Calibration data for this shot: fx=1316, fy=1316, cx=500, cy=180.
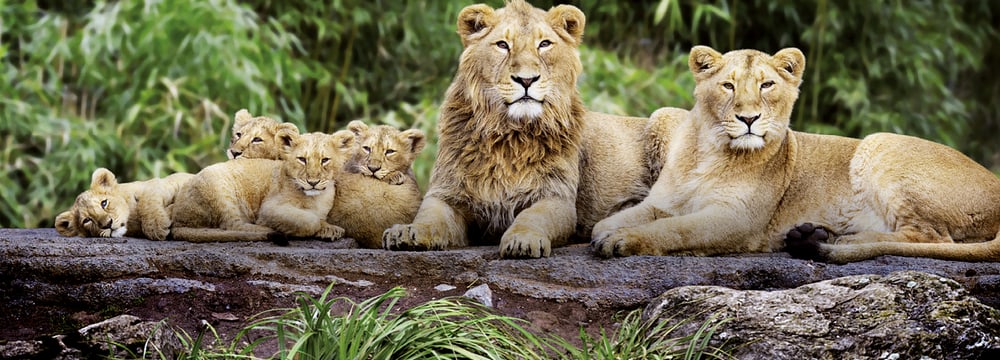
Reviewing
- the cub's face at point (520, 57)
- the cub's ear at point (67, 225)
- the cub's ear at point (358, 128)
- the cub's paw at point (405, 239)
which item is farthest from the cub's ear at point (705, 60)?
the cub's ear at point (67, 225)

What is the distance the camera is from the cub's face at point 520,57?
18.5 feet

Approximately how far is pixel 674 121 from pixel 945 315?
2.15 metres

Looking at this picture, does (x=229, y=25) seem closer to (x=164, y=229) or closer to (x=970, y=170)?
(x=164, y=229)

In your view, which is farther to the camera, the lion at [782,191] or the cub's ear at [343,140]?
the cub's ear at [343,140]

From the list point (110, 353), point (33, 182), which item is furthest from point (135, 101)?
point (110, 353)

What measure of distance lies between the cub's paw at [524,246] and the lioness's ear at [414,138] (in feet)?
3.01

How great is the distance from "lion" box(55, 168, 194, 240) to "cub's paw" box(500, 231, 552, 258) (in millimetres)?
1601

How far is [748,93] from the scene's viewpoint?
5508mm

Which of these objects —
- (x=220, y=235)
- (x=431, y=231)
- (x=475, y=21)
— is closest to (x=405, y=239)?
(x=431, y=231)

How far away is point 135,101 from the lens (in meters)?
9.07

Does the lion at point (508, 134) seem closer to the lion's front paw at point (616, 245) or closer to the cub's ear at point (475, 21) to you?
the cub's ear at point (475, 21)

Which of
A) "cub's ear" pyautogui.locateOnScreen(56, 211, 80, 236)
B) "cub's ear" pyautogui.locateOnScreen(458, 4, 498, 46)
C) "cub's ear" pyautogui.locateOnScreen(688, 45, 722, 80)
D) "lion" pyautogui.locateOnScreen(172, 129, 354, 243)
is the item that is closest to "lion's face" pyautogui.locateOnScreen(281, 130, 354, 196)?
"lion" pyautogui.locateOnScreen(172, 129, 354, 243)

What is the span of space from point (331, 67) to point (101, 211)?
448 centimetres

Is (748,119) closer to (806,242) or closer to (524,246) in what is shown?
(806,242)
